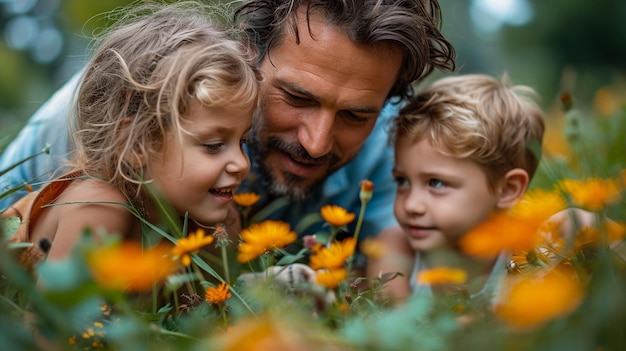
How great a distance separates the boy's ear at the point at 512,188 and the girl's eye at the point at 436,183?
0.22 m

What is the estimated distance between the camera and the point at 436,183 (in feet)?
7.02

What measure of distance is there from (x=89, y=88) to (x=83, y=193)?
1.01ft

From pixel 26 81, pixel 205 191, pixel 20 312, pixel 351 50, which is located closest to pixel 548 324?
pixel 20 312

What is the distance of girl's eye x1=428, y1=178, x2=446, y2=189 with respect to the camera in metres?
2.13

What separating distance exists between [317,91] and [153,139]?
1.99ft

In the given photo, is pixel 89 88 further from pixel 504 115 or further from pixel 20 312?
pixel 504 115

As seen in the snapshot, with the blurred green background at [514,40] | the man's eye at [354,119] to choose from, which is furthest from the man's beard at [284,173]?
the blurred green background at [514,40]

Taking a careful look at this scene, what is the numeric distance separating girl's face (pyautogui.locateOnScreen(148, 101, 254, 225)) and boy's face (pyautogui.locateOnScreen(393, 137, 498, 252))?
675 millimetres

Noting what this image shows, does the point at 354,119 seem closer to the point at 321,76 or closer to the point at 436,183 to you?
the point at 321,76

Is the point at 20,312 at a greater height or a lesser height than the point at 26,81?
greater

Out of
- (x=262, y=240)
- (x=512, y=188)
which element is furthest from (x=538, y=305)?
(x=512, y=188)

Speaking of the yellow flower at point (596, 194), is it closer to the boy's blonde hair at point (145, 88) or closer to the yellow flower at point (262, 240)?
the yellow flower at point (262, 240)

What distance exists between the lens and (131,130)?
1.61 metres

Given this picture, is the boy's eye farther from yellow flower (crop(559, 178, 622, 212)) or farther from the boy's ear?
yellow flower (crop(559, 178, 622, 212))
